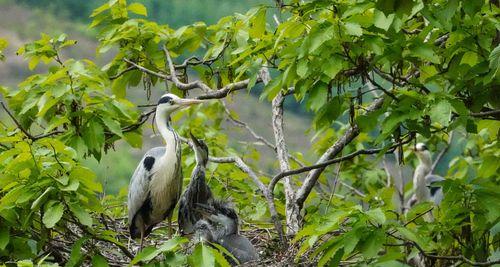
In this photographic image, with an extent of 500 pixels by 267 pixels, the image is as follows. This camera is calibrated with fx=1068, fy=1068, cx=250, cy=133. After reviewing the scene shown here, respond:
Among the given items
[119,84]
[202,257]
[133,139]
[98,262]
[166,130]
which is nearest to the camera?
[202,257]

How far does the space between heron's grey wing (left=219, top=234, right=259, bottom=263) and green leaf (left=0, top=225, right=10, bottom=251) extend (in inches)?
47.7

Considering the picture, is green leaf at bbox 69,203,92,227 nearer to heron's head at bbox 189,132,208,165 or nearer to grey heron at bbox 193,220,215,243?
grey heron at bbox 193,220,215,243

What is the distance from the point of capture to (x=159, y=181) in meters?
6.50

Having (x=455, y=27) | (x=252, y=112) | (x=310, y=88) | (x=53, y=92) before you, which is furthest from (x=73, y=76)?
(x=252, y=112)

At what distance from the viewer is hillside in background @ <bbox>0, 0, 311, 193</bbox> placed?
1447 centimetres

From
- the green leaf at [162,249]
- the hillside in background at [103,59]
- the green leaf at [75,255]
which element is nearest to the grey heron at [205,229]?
the green leaf at [75,255]

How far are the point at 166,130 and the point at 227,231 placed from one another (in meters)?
1.02

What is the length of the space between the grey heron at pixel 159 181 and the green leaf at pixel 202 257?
2315 mm

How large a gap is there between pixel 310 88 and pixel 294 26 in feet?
1.18

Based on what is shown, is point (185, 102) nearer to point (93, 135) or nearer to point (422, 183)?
point (93, 135)

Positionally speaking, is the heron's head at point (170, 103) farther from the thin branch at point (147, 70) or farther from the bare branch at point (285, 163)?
the bare branch at point (285, 163)

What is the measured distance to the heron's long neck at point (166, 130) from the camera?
6.44m

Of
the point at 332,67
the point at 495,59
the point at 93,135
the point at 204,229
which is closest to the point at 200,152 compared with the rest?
the point at 204,229

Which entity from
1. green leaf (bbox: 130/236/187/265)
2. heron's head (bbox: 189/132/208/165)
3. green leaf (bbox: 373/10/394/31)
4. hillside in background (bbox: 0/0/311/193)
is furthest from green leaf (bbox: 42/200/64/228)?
hillside in background (bbox: 0/0/311/193)
